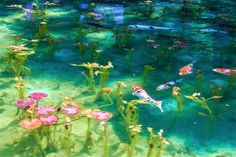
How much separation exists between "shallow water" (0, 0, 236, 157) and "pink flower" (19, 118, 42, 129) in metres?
0.36

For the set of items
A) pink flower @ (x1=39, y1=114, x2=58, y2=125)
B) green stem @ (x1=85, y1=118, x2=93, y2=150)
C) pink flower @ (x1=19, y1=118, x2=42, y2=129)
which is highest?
pink flower @ (x1=19, y1=118, x2=42, y2=129)

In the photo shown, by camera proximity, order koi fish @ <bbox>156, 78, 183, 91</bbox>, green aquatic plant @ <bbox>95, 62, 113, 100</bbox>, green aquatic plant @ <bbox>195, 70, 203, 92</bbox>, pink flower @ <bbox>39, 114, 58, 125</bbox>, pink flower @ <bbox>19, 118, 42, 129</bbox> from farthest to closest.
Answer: koi fish @ <bbox>156, 78, 183, 91</bbox> < green aquatic plant @ <bbox>195, 70, 203, 92</bbox> < green aquatic plant @ <bbox>95, 62, 113, 100</bbox> < pink flower @ <bbox>39, 114, 58, 125</bbox> < pink flower @ <bbox>19, 118, 42, 129</bbox>

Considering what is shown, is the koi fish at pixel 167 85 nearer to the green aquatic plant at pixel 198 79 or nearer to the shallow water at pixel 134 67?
the shallow water at pixel 134 67

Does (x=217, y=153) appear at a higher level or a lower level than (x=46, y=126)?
lower

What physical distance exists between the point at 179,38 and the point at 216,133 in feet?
10.5

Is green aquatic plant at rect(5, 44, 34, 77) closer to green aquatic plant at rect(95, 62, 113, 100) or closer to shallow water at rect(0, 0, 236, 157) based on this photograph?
shallow water at rect(0, 0, 236, 157)

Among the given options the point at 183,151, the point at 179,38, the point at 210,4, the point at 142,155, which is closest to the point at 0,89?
the point at 142,155

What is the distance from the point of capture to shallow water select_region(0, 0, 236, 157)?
3.07 meters

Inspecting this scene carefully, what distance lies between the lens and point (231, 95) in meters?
3.99

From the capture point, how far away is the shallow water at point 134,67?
121 inches

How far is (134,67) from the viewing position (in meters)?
4.89

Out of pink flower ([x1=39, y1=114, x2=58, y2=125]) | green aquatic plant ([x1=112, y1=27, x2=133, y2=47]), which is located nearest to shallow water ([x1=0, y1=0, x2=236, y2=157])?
green aquatic plant ([x1=112, y1=27, x2=133, y2=47])

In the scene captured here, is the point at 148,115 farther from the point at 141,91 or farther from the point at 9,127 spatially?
the point at 9,127

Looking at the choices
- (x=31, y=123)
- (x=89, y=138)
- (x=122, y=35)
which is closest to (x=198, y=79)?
(x=89, y=138)
